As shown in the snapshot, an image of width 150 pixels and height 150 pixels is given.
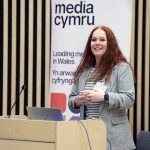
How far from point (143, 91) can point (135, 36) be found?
→ 56cm

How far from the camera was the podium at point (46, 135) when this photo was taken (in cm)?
177

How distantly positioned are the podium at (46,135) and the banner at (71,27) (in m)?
1.70

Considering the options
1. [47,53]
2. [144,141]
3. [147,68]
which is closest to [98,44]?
[144,141]

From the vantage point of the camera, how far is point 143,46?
3854mm

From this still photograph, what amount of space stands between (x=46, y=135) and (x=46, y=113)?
30 centimetres

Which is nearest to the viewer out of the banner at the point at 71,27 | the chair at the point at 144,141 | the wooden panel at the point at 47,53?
the chair at the point at 144,141

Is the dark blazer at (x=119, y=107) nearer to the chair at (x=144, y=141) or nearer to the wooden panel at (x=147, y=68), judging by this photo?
the chair at (x=144, y=141)

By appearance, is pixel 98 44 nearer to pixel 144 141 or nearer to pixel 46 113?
pixel 46 113

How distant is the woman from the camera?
2328 millimetres

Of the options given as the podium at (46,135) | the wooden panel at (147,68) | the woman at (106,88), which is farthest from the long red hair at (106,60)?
the wooden panel at (147,68)

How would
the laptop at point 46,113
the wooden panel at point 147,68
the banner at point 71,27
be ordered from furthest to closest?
the wooden panel at point 147,68, the banner at point 71,27, the laptop at point 46,113

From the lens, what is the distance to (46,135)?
1.78 m

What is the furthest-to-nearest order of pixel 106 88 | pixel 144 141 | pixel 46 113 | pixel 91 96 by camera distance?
pixel 144 141, pixel 106 88, pixel 91 96, pixel 46 113

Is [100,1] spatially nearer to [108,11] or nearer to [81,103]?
[108,11]
